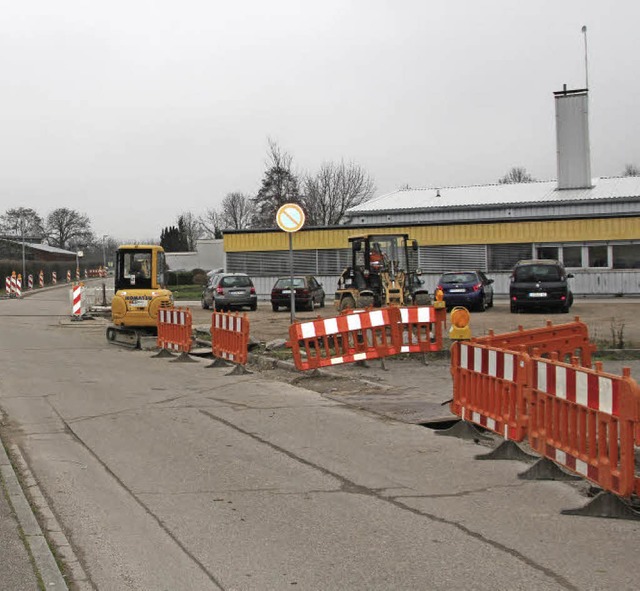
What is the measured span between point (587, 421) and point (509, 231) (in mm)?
32985

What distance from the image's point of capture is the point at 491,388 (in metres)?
8.21

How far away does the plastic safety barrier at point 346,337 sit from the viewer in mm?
13594

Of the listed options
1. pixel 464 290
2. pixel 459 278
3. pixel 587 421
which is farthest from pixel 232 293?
pixel 587 421

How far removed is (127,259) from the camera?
22.1 meters

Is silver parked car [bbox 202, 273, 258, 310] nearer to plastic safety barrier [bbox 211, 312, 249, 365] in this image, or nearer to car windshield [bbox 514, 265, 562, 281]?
car windshield [bbox 514, 265, 562, 281]

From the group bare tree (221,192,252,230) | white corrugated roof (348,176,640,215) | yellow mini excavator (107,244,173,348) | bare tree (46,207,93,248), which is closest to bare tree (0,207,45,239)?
bare tree (46,207,93,248)

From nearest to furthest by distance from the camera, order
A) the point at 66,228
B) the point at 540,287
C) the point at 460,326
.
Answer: the point at 460,326 < the point at 540,287 < the point at 66,228

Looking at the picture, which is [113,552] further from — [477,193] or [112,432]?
[477,193]

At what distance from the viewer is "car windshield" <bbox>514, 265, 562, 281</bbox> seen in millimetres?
27156

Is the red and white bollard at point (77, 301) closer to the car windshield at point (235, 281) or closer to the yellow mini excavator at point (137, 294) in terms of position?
the car windshield at point (235, 281)

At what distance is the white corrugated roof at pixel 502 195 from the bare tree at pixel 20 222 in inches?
2767

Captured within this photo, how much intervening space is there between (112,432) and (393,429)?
325 cm

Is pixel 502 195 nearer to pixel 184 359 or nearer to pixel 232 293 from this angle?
pixel 232 293

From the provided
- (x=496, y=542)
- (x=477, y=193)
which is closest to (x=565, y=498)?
(x=496, y=542)
